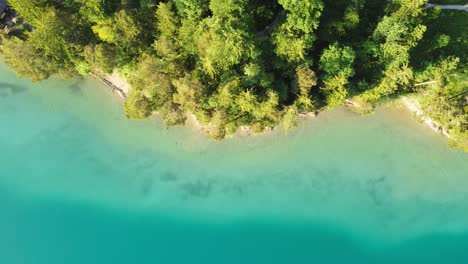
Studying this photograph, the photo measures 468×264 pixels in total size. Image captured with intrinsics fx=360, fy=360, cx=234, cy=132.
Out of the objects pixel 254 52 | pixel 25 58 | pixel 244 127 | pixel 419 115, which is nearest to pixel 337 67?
pixel 254 52

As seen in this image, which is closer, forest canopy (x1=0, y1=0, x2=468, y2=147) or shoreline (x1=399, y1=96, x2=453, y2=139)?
forest canopy (x1=0, y1=0, x2=468, y2=147)

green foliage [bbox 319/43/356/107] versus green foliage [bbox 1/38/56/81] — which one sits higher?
green foliage [bbox 1/38/56/81]

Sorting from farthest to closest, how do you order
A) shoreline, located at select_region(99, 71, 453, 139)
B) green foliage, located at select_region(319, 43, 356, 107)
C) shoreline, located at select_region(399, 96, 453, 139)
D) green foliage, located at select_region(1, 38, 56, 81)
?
1. shoreline, located at select_region(99, 71, 453, 139)
2. shoreline, located at select_region(399, 96, 453, 139)
3. green foliage, located at select_region(1, 38, 56, 81)
4. green foliage, located at select_region(319, 43, 356, 107)

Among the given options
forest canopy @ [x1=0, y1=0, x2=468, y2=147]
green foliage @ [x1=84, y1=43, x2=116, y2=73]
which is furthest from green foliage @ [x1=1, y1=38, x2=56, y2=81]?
green foliage @ [x1=84, y1=43, x2=116, y2=73]

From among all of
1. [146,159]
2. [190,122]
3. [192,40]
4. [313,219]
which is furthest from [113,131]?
[313,219]

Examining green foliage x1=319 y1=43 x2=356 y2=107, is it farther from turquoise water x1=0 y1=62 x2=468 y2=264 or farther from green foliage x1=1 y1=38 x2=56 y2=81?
green foliage x1=1 y1=38 x2=56 y2=81

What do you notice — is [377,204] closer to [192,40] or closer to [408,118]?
[408,118]

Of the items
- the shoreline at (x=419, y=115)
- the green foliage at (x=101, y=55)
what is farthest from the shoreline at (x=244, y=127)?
the green foliage at (x=101, y=55)

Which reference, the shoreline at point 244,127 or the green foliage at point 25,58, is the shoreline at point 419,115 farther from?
the green foliage at point 25,58
